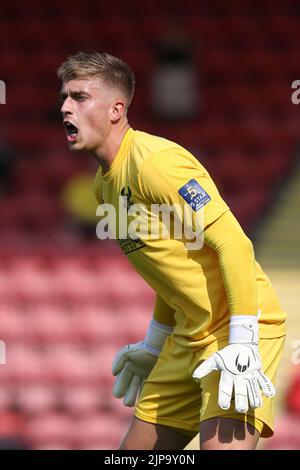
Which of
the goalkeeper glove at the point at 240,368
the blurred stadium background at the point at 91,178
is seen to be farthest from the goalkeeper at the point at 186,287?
the blurred stadium background at the point at 91,178

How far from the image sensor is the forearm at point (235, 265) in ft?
11.5

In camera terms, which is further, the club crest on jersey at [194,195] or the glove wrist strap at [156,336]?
the glove wrist strap at [156,336]

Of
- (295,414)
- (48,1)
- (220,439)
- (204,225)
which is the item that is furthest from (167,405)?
(48,1)

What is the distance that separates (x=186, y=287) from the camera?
3656mm

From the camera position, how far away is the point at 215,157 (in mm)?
8359

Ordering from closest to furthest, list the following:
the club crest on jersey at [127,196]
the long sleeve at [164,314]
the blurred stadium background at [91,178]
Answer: the club crest on jersey at [127,196] < the long sleeve at [164,314] < the blurred stadium background at [91,178]

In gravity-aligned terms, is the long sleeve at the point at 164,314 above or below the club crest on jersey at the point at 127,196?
below

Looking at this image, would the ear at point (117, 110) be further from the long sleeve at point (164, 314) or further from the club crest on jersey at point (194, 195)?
the long sleeve at point (164, 314)

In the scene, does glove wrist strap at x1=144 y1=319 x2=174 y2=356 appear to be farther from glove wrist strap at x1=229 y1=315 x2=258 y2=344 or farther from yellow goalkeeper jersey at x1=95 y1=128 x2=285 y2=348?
glove wrist strap at x1=229 y1=315 x2=258 y2=344

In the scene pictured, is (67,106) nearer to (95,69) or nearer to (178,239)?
(95,69)

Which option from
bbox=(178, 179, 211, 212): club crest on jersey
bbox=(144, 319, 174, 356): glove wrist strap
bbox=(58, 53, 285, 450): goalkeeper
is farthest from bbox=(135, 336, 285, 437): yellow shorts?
bbox=(178, 179, 211, 212): club crest on jersey

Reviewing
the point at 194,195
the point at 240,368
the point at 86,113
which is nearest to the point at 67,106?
the point at 86,113

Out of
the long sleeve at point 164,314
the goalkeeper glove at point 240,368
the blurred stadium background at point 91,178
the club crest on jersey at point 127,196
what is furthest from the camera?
the blurred stadium background at point 91,178

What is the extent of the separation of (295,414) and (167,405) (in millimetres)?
3240
